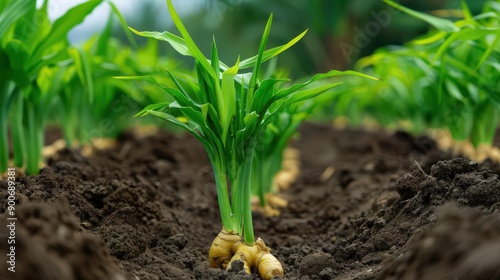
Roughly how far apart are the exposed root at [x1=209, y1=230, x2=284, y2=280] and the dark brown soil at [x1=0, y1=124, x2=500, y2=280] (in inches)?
2.5

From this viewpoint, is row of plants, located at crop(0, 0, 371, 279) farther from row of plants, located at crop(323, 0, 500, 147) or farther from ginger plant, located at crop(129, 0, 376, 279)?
row of plants, located at crop(323, 0, 500, 147)

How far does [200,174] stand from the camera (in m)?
4.13

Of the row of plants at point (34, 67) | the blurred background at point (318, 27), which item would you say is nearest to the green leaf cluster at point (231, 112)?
the row of plants at point (34, 67)

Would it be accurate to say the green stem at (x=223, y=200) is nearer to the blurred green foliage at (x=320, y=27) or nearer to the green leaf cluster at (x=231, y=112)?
the green leaf cluster at (x=231, y=112)

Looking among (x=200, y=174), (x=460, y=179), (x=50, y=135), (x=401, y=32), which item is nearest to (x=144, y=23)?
(x=401, y=32)

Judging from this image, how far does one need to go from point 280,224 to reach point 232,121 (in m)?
1.03

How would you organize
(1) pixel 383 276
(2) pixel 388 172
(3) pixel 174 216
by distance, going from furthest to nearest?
(2) pixel 388 172 < (3) pixel 174 216 < (1) pixel 383 276

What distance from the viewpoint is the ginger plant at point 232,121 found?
1.86 m

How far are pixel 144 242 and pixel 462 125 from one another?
2.71 metres

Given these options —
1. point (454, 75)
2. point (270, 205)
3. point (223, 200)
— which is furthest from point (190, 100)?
point (454, 75)

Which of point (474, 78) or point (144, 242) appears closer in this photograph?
point (144, 242)

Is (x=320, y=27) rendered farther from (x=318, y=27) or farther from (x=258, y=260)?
(x=258, y=260)

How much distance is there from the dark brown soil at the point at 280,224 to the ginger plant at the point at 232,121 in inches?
5.0

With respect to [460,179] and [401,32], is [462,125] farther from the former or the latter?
[401,32]
